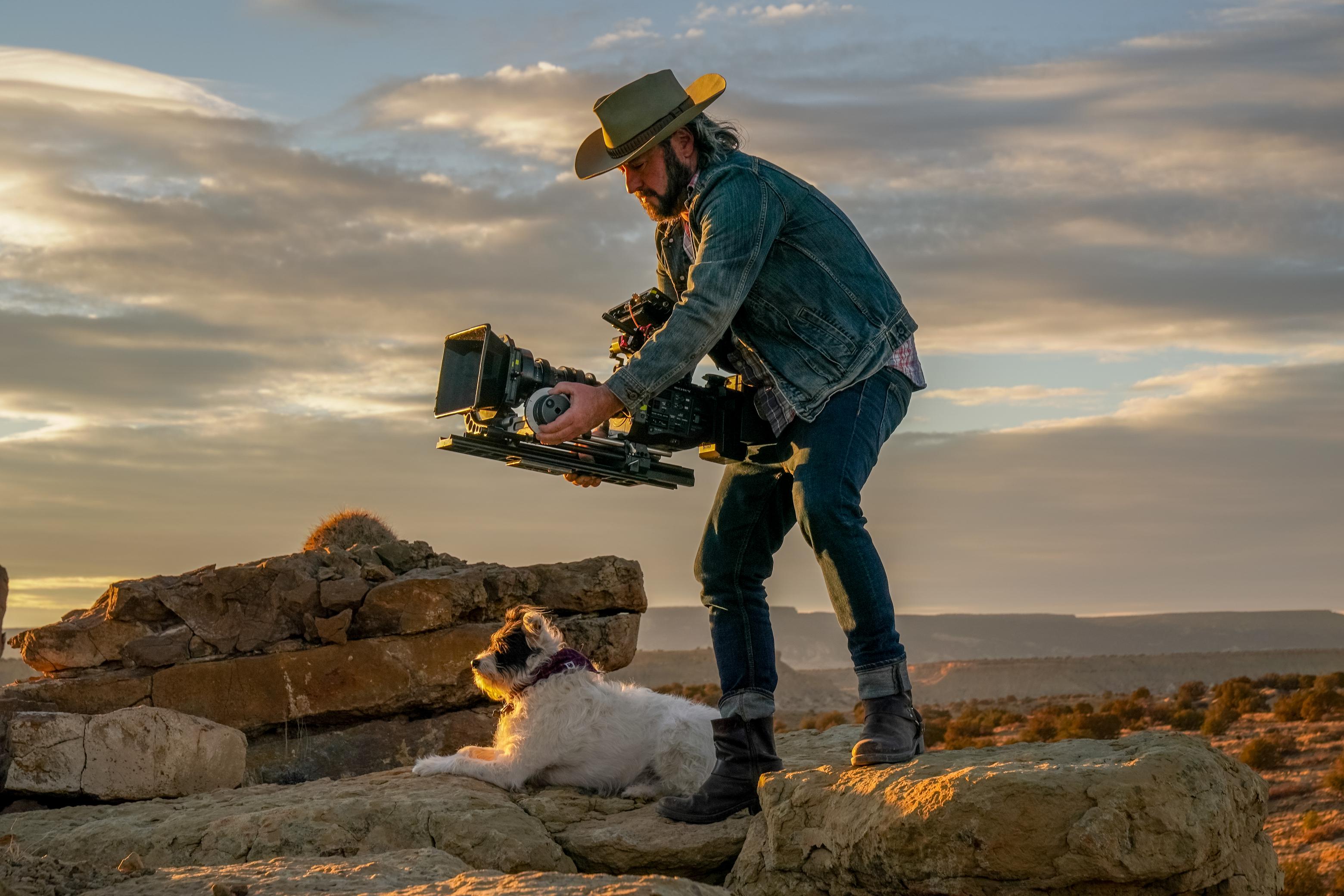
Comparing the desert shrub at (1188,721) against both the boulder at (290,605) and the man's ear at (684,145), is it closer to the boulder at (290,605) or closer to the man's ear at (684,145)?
the boulder at (290,605)

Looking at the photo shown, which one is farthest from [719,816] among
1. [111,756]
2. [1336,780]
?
[1336,780]

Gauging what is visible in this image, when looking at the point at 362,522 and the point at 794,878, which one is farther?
the point at 362,522

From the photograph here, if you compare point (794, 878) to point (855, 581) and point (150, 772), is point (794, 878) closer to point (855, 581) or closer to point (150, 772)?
point (855, 581)

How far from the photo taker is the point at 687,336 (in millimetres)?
5234

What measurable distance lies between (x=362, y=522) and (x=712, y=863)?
29.5ft

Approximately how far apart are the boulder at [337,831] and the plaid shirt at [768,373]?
8.14 ft

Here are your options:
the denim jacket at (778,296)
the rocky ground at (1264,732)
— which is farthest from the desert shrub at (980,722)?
the denim jacket at (778,296)

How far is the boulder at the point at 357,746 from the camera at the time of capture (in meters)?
10.1

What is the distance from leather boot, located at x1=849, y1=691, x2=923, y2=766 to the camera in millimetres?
5422

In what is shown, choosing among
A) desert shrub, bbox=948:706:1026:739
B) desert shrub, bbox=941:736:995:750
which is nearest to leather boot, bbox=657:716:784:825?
desert shrub, bbox=941:736:995:750

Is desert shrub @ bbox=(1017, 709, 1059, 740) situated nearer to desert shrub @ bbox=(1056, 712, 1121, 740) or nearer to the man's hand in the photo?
desert shrub @ bbox=(1056, 712, 1121, 740)

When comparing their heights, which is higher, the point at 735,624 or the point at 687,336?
the point at 687,336

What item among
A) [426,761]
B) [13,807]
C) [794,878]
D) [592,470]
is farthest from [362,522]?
[794,878]

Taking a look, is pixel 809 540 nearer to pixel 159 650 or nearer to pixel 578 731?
pixel 578 731
